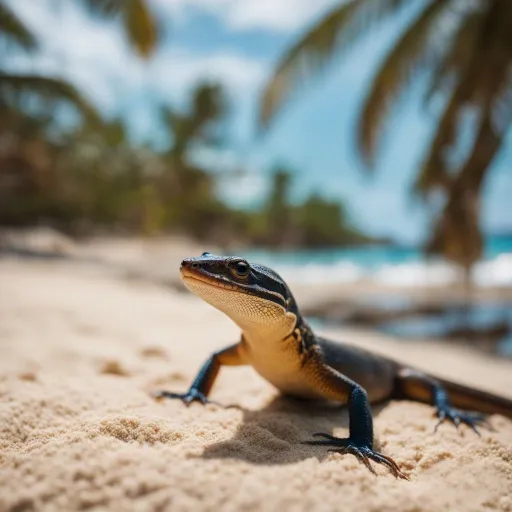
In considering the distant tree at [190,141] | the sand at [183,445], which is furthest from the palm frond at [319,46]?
the distant tree at [190,141]

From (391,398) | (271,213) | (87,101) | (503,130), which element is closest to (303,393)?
(391,398)

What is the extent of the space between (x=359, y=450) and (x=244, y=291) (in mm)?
974

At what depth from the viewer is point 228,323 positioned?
6.73 meters

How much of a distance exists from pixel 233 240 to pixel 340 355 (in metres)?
44.6

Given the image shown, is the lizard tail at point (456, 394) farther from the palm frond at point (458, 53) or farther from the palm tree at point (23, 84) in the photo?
the palm tree at point (23, 84)

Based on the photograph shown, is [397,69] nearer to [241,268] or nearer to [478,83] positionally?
[478,83]

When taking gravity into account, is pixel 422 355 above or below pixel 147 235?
above

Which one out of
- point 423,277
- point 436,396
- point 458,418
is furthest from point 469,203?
point 423,277

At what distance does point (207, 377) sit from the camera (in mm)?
3033

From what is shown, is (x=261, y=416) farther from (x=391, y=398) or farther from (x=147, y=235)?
(x=147, y=235)

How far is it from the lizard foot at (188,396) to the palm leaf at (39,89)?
1339 centimetres

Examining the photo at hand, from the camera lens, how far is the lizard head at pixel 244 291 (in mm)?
2311

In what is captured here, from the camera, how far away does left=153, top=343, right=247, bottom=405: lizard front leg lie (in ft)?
9.53

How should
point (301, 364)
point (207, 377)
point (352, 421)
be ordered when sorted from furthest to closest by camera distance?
1. point (207, 377)
2. point (301, 364)
3. point (352, 421)
